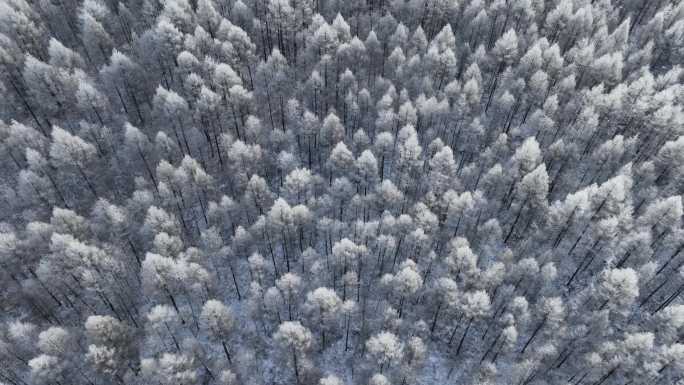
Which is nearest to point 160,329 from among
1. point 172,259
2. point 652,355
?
point 172,259

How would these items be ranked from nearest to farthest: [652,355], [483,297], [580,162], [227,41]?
[652,355] → [483,297] → [580,162] → [227,41]

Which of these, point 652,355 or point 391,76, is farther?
point 391,76

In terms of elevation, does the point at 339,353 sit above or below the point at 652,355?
below

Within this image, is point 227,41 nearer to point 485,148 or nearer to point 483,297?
point 485,148

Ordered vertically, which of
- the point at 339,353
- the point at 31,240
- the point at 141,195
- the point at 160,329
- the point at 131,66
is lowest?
the point at 339,353

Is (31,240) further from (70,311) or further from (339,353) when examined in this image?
(339,353)

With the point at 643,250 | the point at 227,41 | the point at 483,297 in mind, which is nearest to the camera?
the point at 483,297
